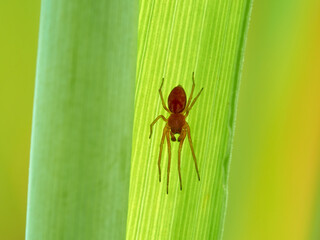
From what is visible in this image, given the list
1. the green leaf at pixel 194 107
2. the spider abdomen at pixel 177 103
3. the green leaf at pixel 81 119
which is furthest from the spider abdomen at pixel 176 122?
the green leaf at pixel 81 119

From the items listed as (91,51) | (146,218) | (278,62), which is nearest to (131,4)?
(91,51)

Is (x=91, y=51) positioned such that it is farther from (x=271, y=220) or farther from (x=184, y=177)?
(x=271, y=220)

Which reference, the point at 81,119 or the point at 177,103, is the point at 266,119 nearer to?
the point at 177,103

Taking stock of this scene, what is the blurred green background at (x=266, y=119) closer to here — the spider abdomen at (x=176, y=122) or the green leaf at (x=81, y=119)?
the spider abdomen at (x=176, y=122)

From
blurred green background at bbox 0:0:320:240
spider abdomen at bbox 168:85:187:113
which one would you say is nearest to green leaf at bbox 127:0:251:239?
spider abdomen at bbox 168:85:187:113

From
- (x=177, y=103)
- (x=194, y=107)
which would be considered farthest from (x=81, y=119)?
(x=177, y=103)

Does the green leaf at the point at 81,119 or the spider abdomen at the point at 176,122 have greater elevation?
the green leaf at the point at 81,119
